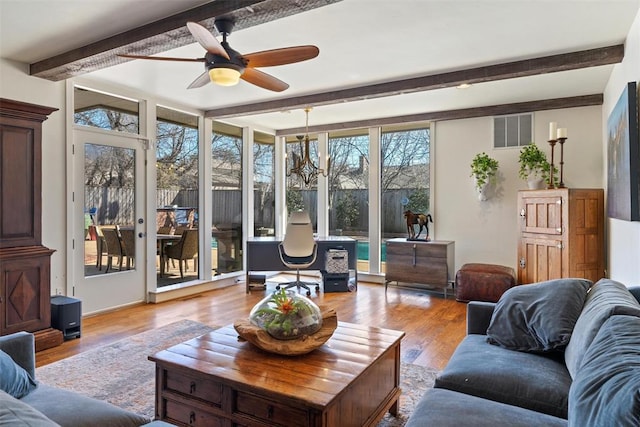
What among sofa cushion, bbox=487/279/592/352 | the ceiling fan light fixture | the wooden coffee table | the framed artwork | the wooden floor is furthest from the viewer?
the wooden floor

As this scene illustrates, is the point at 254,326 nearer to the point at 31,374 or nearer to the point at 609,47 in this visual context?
the point at 31,374

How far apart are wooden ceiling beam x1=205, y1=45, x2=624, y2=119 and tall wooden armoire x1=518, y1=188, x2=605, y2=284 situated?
53.9 inches

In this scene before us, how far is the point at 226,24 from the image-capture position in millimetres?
2559

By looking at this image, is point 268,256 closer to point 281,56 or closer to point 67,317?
point 67,317

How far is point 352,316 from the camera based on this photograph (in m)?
4.60

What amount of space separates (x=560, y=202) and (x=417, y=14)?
275 centimetres

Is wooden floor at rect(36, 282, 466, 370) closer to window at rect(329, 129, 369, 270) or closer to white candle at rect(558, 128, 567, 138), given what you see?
window at rect(329, 129, 369, 270)

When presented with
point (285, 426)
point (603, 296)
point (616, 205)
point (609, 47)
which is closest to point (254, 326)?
point (285, 426)

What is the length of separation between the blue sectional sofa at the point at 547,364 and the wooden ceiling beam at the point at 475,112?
3.60 meters

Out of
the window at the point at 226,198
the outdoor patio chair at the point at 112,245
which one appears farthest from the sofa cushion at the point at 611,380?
the window at the point at 226,198

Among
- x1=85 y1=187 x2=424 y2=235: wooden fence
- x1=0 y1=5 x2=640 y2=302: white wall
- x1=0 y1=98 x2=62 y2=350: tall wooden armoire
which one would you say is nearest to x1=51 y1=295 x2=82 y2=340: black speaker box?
x1=0 y1=98 x2=62 y2=350: tall wooden armoire

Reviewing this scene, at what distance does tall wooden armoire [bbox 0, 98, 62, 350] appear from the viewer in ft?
11.0

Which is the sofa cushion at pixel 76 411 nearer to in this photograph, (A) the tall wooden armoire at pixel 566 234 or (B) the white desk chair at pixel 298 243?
(B) the white desk chair at pixel 298 243

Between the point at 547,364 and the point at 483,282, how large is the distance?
318 centimetres
